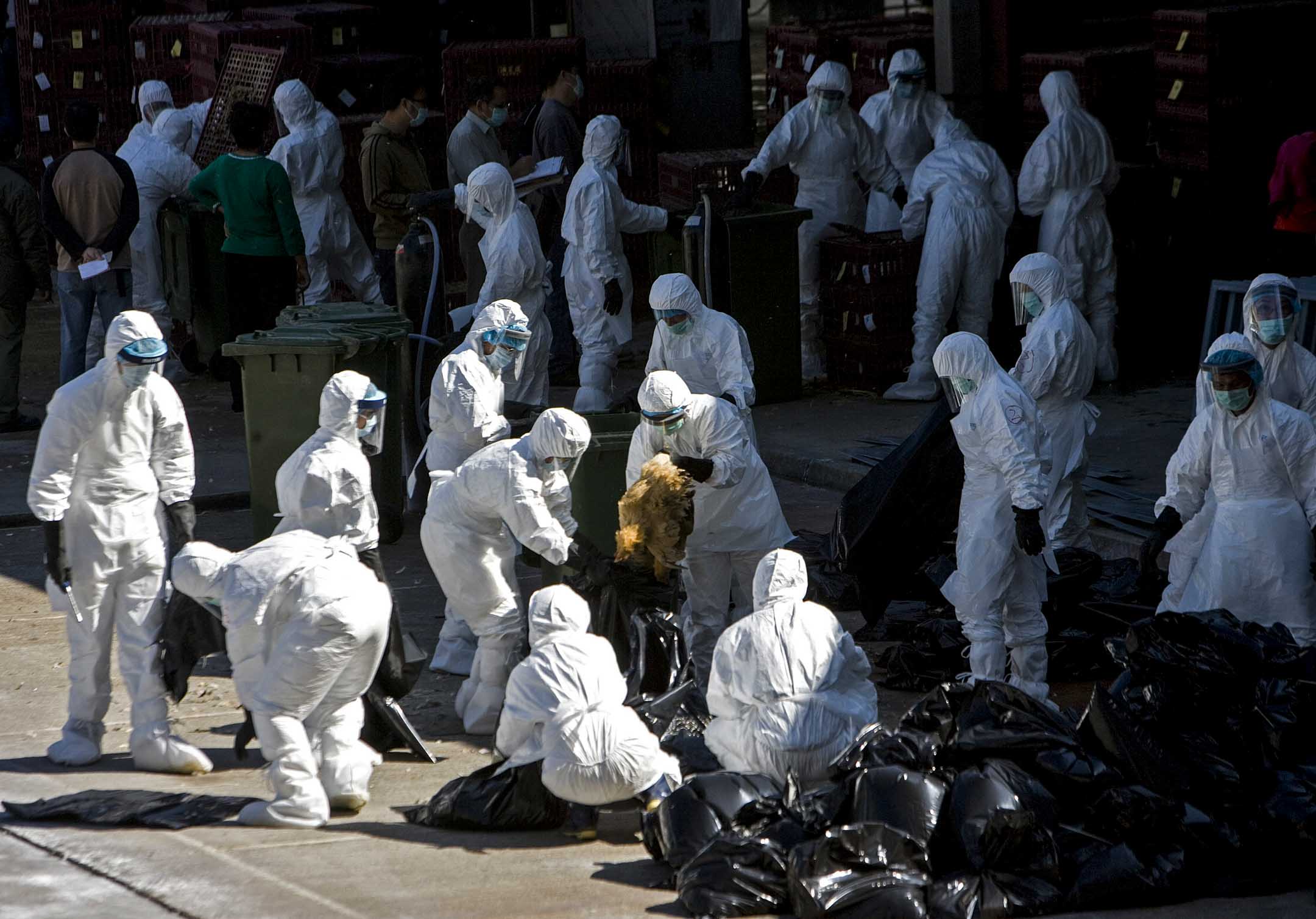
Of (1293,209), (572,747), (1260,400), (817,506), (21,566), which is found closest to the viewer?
(572,747)

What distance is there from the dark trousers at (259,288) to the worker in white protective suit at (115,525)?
218 inches

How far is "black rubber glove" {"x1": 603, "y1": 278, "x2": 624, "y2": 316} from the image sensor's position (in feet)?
40.8

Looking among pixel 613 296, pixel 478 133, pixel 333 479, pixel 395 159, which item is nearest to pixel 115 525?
pixel 333 479

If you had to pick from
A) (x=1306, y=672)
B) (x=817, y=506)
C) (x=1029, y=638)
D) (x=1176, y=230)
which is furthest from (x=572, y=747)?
(x=1176, y=230)

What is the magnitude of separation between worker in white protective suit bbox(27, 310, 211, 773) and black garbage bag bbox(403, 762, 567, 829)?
1.19 m

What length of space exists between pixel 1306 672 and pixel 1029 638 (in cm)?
118

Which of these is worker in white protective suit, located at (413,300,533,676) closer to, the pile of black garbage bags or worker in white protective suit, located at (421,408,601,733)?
worker in white protective suit, located at (421,408,601,733)

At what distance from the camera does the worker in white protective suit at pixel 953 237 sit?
12867mm

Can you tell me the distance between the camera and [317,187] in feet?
46.3

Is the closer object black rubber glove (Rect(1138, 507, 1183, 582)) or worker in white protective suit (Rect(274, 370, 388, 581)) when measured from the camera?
worker in white protective suit (Rect(274, 370, 388, 581))

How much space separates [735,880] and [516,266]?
5.77 meters

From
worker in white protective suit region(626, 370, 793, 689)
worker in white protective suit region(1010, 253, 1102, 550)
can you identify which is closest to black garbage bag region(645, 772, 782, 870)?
worker in white protective suit region(626, 370, 793, 689)

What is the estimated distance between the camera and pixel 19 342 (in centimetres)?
1320

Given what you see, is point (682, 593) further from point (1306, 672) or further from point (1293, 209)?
point (1293, 209)
